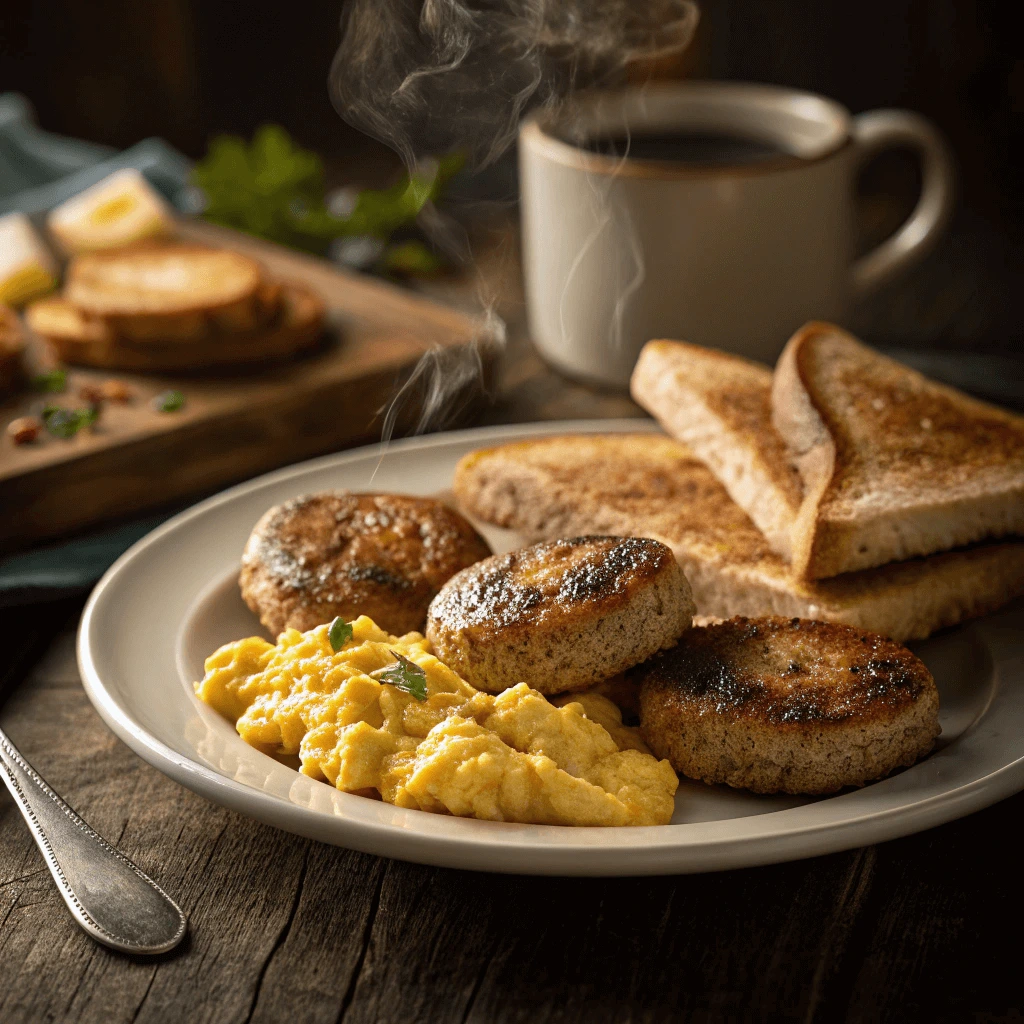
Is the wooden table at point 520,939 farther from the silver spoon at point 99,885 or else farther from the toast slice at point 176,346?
the toast slice at point 176,346

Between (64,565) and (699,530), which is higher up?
(699,530)

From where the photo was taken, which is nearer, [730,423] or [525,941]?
[525,941]

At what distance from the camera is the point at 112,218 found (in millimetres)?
4918

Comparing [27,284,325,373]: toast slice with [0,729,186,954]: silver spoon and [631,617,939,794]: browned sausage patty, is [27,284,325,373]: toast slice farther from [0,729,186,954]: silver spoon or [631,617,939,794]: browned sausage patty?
[631,617,939,794]: browned sausage patty

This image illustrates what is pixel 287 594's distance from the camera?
8.48 ft

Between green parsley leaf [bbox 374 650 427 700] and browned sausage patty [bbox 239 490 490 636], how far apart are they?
0.42m

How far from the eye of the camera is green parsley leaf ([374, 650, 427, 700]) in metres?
2.10

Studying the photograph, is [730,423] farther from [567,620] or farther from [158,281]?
[158,281]

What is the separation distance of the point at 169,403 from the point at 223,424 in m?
0.18

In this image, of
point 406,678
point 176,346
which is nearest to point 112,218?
point 176,346

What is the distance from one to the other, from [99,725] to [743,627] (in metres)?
1.40

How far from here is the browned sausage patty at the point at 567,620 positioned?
2.20 m

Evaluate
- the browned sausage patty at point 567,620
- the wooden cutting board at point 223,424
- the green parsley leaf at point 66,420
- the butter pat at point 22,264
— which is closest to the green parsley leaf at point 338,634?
the browned sausage patty at point 567,620

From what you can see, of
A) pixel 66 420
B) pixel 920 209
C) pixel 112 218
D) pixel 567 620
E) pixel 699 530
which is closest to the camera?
pixel 567 620
